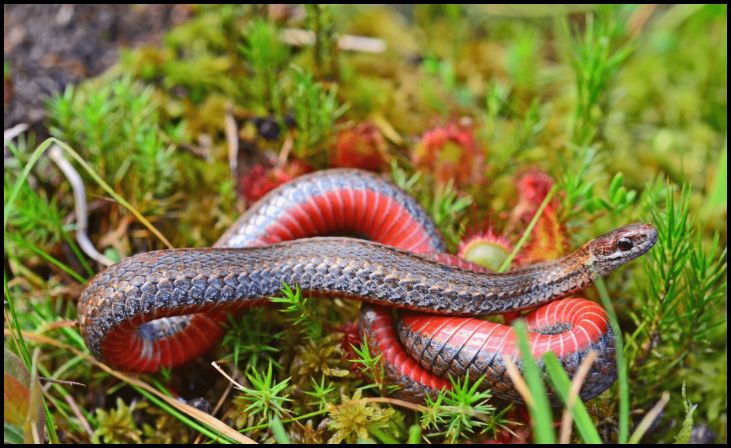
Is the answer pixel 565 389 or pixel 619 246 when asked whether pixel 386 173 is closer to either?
pixel 619 246

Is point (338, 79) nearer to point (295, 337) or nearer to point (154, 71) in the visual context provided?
point (154, 71)

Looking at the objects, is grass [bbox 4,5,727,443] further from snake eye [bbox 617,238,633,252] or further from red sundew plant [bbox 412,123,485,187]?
snake eye [bbox 617,238,633,252]

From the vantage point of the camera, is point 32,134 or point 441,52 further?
point 441,52

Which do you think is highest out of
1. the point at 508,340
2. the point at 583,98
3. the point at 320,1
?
the point at 320,1

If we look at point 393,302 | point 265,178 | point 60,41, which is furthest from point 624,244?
point 60,41

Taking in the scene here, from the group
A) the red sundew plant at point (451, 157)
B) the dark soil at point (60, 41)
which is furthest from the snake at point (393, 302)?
the dark soil at point (60, 41)

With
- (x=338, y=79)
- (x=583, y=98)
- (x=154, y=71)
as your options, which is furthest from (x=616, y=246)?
(x=154, y=71)

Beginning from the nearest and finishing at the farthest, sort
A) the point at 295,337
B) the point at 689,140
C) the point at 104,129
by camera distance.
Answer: the point at 295,337 < the point at 104,129 < the point at 689,140
